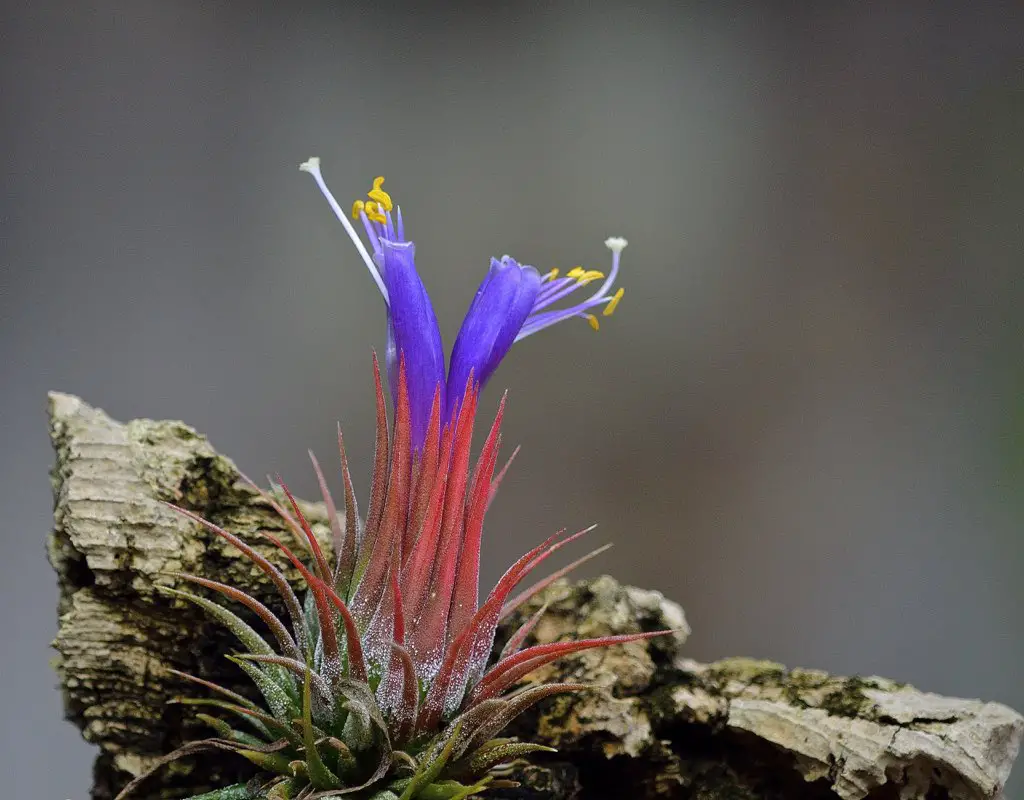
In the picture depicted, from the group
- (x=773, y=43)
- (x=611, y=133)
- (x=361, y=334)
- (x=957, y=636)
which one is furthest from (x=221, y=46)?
(x=957, y=636)

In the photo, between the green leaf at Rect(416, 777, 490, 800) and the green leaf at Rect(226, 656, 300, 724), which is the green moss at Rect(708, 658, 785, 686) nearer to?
the green leaf at Rect(416, 777, 490, 800)

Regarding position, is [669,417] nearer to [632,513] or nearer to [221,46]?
[632,513]

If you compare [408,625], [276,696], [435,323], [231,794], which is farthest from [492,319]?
[231,794]

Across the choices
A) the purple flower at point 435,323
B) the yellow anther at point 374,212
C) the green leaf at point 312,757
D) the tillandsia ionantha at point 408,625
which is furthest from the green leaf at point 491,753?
the yellow anther at point 374,212

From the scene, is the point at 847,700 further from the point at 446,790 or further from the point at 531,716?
the point at 446,790

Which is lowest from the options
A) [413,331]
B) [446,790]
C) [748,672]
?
[446,790]

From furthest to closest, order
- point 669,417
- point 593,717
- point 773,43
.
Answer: point 669,417, point 773,43, point 593,717
